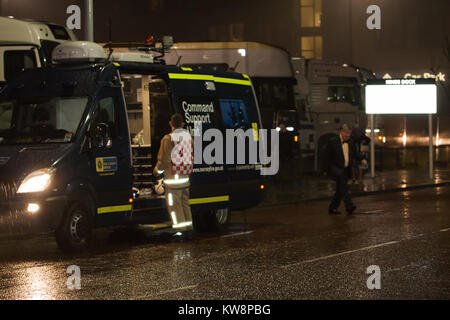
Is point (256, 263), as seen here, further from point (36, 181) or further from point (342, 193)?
point (342, 193)

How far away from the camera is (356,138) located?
28828mm

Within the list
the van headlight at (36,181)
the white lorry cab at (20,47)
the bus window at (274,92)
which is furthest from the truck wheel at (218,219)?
the bus window at (274,92)

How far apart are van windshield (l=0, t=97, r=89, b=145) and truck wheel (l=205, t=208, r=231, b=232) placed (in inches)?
129

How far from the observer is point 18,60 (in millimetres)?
17297

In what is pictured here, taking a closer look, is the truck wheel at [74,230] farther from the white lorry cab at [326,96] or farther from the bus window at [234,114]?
the white lorry cab at [326,96]

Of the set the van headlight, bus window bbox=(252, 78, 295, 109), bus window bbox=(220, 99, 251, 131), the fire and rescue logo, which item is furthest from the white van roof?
bus window bbox=(252, 78, 295, 109)

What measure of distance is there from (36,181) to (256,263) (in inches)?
117

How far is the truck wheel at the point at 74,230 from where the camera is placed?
1191 centimetres

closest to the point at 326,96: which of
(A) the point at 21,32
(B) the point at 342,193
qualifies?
(B) the point at 342,193

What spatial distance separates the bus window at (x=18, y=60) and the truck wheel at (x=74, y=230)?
582cm

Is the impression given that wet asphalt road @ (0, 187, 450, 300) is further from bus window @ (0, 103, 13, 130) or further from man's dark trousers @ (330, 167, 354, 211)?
bus window @ (0, 103, 13, 130)

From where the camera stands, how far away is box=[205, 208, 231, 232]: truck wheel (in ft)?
48.5

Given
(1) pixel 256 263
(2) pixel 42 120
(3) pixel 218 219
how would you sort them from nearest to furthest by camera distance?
(1) pixel 256 263, (2) pixel 42 120, (3) pixel 218 219
